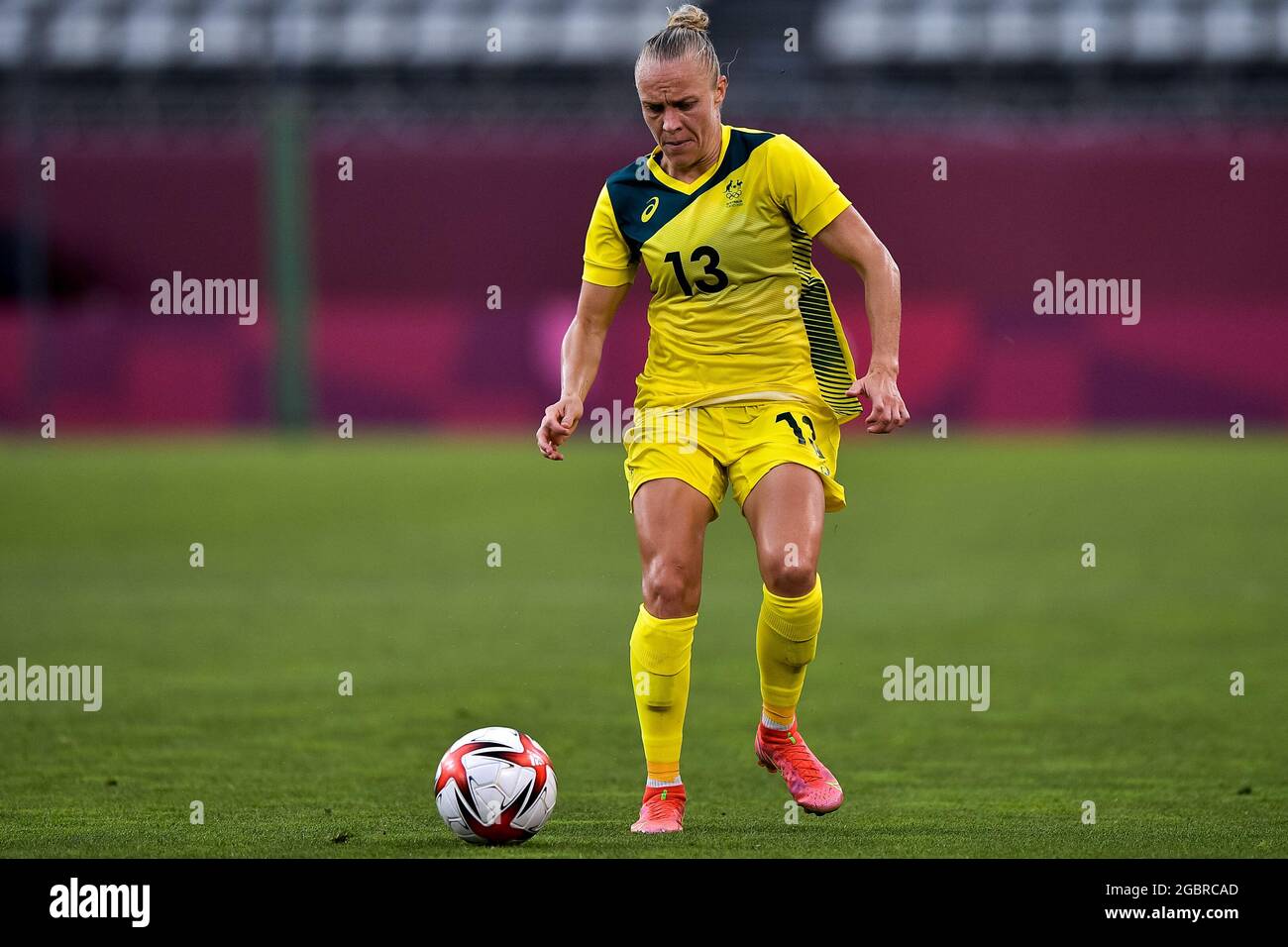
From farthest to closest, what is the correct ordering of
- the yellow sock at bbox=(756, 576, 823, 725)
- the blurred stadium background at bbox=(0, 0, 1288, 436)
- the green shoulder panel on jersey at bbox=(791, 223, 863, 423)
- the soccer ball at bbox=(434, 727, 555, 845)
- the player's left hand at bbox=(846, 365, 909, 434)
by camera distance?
the blurred stadium background at bbox=(0, 0, 1288, 436) < the green shoulder panel on jersey at bbox=(791, 223, 863, 423) < the yellow sock at bbox=(756, 576, 823, 725) < the player's left hand at bbox=(846, 365, 909, 434) < the soccer ball at bbox=(434, 727, 555, 845)

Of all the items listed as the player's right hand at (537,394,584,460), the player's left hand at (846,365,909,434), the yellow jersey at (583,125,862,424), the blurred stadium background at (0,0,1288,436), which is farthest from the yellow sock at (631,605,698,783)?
the blurred stadium background at (0,0,1288,436)

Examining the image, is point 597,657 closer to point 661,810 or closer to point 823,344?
point 823,344

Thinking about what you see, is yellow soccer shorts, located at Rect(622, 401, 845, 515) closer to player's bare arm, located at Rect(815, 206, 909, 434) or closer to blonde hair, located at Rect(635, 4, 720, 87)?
player's bare arm, located at Rect(815, 206, 909, 434)

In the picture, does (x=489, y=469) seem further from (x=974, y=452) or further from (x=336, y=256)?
(x=336, y=256)

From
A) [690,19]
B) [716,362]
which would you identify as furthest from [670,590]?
[690,19]

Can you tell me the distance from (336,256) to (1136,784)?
25.1 metres

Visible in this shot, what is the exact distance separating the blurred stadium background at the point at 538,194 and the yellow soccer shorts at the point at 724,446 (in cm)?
1987

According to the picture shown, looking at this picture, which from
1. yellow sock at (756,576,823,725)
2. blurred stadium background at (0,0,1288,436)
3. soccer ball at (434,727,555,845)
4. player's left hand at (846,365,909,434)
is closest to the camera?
soccer ball at (434,727,555,845)

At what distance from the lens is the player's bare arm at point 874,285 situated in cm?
595

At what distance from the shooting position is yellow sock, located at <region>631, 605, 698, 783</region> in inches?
238

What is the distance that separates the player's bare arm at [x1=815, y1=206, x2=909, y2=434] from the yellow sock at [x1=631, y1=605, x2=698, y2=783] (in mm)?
865

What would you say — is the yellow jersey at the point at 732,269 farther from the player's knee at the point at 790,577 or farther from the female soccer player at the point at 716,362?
the player's knee at the point at 790,577

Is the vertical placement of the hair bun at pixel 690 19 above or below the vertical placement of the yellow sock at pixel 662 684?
above

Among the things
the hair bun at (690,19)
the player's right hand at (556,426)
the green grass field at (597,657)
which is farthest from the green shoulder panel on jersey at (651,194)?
the green grass field at (597,657)
